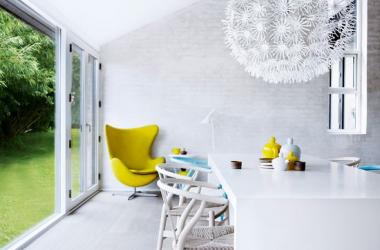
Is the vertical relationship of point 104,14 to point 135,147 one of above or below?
→ above

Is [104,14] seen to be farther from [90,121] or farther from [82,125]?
[90,121]

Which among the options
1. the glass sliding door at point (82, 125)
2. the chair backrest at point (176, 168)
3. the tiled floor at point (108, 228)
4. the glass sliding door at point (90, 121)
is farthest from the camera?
the glass sliding door at point (90, 121)

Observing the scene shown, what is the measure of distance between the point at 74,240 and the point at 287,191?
8.05ft

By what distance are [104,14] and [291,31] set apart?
8.65 feet

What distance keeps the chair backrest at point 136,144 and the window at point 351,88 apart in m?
2.97

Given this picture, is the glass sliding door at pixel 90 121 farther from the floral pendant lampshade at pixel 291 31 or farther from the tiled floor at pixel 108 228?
the floral pendant lampshade at pixel 291 31

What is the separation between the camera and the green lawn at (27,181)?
472 centimetres

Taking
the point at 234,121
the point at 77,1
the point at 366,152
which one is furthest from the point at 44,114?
the point at 366,152

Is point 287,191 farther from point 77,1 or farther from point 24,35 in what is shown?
point 24,35

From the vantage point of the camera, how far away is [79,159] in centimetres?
536

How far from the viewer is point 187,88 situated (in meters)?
6.16

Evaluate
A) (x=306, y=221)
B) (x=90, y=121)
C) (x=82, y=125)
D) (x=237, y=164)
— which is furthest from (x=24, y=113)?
(x=306, y=221)

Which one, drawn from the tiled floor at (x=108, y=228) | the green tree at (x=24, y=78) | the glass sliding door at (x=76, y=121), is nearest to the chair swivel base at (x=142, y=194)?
the tiled floor at (x=108, y=228)

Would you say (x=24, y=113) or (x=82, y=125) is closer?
(x=24, y=113)
